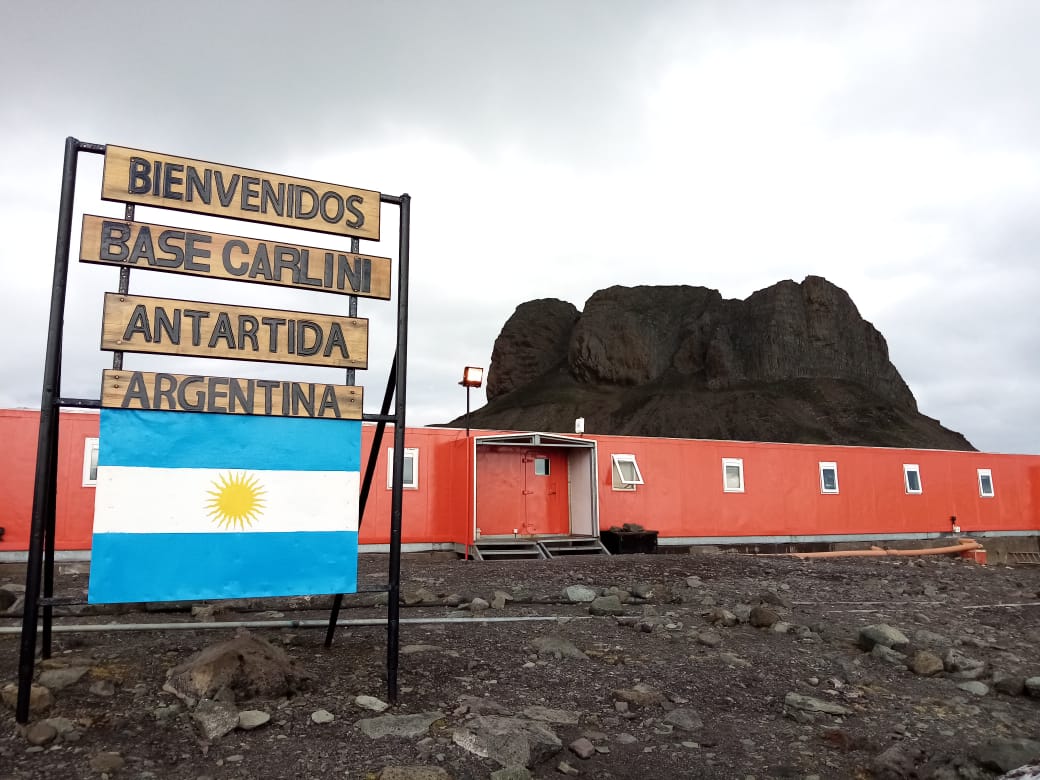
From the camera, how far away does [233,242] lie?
467cm

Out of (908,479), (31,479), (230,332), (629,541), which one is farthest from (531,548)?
(908,479)

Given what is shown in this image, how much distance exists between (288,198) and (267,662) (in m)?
3.10

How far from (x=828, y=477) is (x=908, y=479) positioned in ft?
11.4

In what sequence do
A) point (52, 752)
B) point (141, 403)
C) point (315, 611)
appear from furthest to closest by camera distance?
point (315, 611)
point (141, 403)
point (52, 752)

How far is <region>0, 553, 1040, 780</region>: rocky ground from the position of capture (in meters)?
3.80

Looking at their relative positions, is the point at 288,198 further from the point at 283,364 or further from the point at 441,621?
the point at 441,621

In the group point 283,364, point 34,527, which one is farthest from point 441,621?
point 34,527

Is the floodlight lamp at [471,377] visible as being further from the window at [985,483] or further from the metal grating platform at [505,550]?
the window at [985,483]

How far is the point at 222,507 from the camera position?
4.54 m

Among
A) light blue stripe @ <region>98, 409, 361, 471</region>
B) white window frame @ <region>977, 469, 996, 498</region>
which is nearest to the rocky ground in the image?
light blue stripe @ <region>98, 409, 361, 471</region>

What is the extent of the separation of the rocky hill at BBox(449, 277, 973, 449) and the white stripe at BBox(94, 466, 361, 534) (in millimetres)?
63038

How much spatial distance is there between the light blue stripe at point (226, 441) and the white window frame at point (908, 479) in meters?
22.7

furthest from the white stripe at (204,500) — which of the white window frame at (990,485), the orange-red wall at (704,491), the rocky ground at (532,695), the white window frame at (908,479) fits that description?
the white window frame at (990,485)

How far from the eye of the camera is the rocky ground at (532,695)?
380 centimetres
